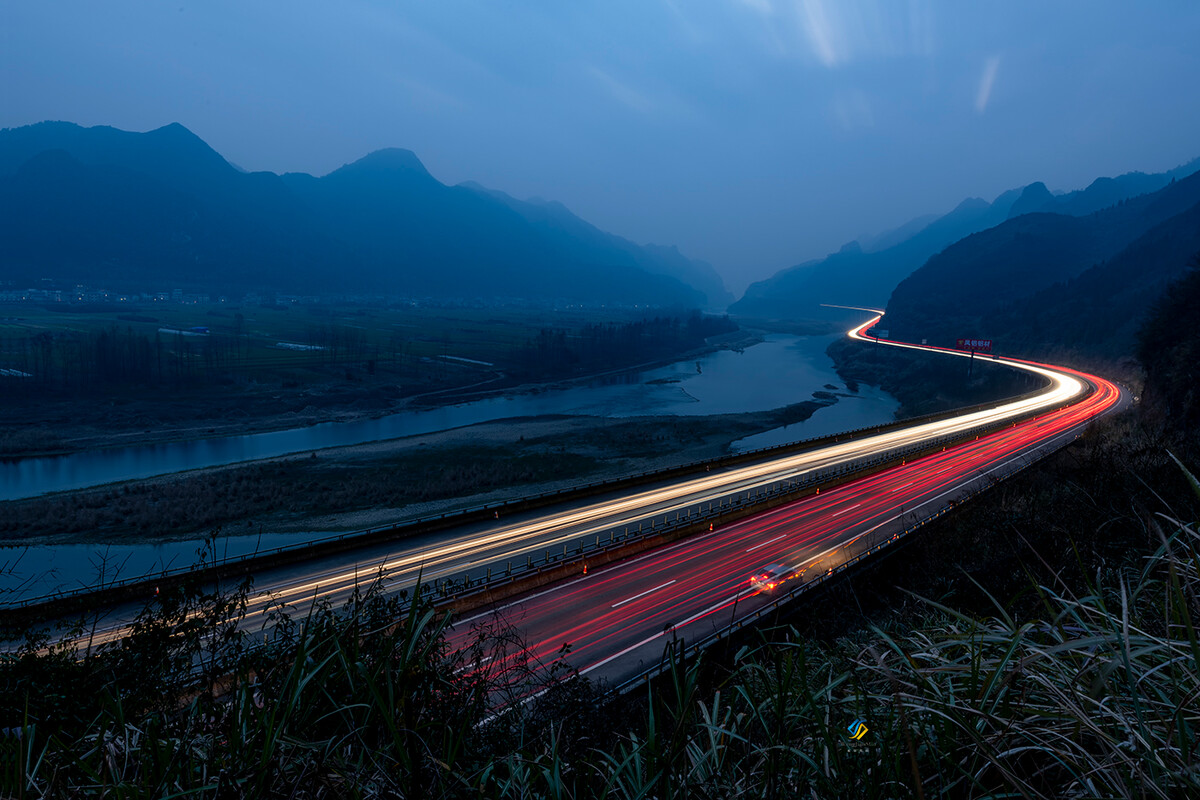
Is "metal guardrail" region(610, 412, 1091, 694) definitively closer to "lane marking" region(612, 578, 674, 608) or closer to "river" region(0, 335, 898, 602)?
"lane marking" region(612, 578, 674, 608)

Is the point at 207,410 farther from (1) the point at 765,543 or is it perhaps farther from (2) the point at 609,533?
(1) the point at 765,543

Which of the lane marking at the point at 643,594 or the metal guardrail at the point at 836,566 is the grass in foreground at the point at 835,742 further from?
the lane marking at the point at 643,594

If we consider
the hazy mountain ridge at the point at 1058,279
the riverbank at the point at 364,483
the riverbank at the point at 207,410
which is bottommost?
the riverbank at the point at 207,410

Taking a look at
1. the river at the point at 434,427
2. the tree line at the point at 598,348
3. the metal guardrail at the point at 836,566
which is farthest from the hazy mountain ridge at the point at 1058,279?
the metal guardrail at the point at 836,566

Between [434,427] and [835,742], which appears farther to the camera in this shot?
[434,427]

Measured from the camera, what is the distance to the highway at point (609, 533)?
18297 mm

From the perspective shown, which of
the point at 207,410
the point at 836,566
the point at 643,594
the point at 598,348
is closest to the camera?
the point at 643,594

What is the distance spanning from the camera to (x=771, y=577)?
65.1ft

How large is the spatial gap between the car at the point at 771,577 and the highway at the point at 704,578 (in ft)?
0.69

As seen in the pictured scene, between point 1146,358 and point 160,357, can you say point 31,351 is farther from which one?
point 1146,358

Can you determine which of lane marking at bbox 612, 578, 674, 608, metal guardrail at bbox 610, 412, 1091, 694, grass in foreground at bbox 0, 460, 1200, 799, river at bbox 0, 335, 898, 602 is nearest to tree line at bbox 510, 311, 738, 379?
river at bbox 0, 335, 898, 602

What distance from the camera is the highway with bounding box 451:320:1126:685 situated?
16203mm

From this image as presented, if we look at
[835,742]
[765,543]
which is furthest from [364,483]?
[835,742]

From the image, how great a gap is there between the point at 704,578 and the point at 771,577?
2414 millimetres
